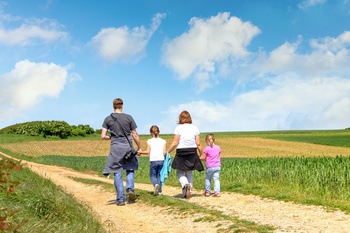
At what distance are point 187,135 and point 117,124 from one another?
2.07 meters

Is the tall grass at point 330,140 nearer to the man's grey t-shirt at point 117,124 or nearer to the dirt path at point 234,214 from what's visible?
the dirt path at point 234,214

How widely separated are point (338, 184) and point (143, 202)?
6.32 meters

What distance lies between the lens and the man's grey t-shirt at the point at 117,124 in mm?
8945

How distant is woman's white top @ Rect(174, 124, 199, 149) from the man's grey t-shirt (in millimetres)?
1497

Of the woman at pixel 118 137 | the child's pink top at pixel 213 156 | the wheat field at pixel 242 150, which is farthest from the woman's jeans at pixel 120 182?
the wheat field at pixel 242 150

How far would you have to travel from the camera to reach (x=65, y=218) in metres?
6.46

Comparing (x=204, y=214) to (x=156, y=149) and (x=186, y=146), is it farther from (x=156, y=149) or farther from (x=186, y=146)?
(x=156, y=149)

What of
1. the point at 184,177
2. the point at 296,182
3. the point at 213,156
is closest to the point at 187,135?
the point at 184,177

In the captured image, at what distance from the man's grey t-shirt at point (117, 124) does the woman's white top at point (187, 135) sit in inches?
58.9

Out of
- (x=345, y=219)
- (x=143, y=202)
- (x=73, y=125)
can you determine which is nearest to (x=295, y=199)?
(x=345, y=219)

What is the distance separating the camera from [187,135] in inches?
384

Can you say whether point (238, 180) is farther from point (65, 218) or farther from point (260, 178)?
point (65, 218)

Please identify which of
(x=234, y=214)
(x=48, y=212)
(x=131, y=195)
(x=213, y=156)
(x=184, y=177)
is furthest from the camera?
(x=213, y=156)

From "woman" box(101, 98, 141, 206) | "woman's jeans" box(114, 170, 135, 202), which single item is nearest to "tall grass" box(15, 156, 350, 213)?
"woman's jeans" box(114, 170, 135, 202)
